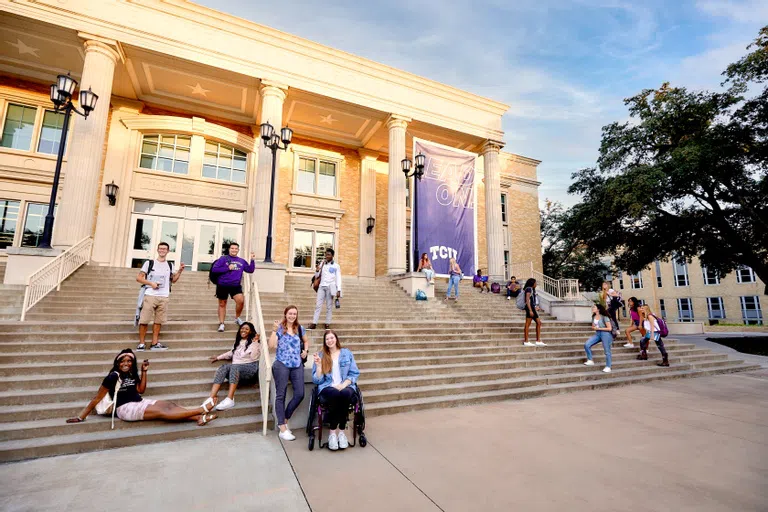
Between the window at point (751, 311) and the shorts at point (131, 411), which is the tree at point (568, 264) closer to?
the window at point (751, 311)

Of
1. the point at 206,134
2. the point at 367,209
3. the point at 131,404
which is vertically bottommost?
the point at 131,404

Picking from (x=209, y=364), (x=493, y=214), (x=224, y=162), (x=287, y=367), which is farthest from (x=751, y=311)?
(x=209, y=364)

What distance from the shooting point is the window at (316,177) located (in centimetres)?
→ 1755

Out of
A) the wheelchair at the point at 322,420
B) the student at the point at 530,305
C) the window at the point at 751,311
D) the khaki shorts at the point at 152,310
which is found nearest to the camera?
the wheelchair at the point at 322,420

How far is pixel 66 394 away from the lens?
467cm

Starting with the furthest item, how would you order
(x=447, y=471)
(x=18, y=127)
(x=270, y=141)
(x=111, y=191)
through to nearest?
(x=111, y=191)
(x=18, y=127)
(x=270, y=141)
(x=447, y=471)

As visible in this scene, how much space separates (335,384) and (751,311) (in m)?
48.4

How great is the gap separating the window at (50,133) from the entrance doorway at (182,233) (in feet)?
11.0

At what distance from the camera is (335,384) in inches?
169

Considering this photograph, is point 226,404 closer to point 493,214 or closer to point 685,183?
point 493,214

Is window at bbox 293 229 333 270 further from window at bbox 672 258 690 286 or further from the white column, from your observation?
window at bbox 672 258 690 286

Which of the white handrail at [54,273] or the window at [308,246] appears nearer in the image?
the white handrail at [54,273]

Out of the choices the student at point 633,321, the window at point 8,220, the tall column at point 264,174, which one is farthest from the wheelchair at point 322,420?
the window at point 8,220

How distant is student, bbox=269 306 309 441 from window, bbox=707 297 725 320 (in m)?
49.1
